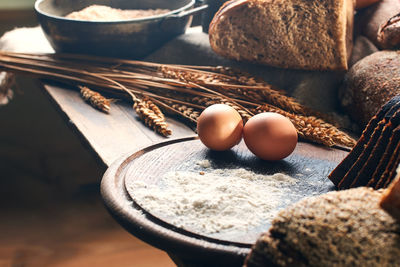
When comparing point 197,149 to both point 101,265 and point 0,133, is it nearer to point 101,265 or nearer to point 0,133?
point 101,265

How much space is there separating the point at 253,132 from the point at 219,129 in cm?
9

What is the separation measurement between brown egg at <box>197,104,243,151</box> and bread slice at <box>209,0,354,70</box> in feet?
1.69

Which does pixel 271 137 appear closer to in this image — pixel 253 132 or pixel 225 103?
pixel 253 132

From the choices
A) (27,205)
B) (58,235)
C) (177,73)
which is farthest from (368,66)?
(27,205)

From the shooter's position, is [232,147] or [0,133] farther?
[0,133]

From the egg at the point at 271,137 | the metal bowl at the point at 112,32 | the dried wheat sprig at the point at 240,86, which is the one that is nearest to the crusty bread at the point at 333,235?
the egg at the point at 271,137

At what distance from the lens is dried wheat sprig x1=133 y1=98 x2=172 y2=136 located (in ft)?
4.66

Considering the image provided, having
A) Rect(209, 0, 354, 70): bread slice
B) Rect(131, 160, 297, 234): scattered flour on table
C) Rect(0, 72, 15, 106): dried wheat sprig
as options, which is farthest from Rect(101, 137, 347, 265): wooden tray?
Rect(0, 72, 15, 106): dried wheat sprig

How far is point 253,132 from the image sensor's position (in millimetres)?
1118

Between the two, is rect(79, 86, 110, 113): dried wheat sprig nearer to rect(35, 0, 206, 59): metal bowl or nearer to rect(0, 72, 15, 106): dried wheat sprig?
rect(35, 0, 206, 59): metal bowl

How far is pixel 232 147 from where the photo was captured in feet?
3.96

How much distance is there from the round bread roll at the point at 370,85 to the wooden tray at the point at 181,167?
23 cm

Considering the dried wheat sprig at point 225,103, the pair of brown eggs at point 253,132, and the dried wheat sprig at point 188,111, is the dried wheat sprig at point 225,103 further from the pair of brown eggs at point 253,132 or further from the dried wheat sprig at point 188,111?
the pair of brown eggs at point 253,132

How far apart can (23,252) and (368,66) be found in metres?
1.56
